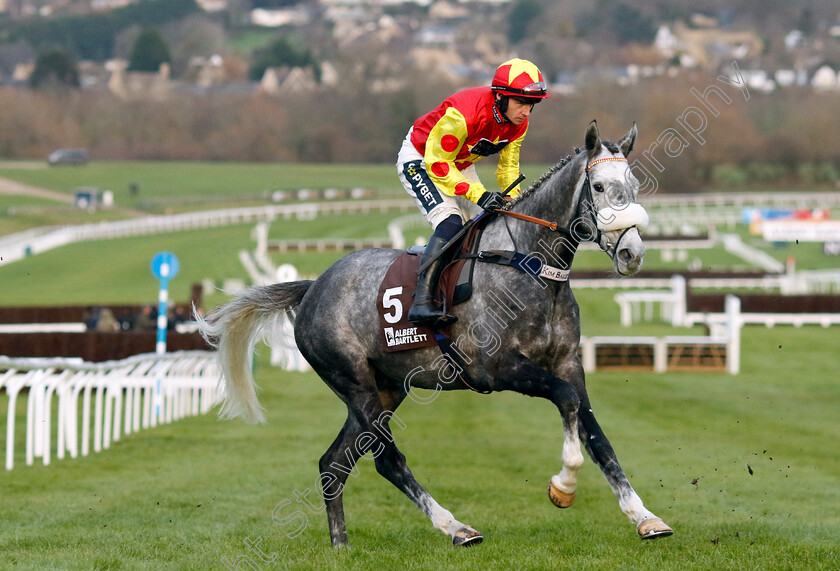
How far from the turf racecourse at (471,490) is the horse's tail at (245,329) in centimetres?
79

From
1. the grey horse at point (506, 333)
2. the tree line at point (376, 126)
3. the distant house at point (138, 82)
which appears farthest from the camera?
the distant house at point (138, 82)

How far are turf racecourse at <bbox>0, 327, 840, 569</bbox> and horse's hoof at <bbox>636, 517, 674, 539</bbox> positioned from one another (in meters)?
0.15

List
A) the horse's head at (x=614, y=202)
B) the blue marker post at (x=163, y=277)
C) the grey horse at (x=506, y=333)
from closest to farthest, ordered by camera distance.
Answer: the horse's head at (x=614, y=202) < the grey horse at (x=506, y=333) < the blue marker post at (x=163, y=277)

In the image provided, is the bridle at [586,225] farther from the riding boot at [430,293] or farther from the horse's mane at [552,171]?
the riding boot at [430,293]

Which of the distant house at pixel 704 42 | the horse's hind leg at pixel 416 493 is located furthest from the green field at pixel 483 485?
the distant house at pixel 704 42

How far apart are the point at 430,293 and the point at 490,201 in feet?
1.94

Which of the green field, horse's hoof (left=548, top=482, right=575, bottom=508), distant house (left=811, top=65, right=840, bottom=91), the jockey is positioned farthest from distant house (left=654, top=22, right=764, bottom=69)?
horse's hoof (left=548, top=482, right=575, bottom=508)

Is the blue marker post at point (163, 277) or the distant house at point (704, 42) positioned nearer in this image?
the blue marker post at point (163, 277)

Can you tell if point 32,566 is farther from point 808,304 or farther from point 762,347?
point 808,304

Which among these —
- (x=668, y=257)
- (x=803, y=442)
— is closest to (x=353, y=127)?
(x=668, y=257)

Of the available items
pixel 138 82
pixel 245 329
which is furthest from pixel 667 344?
pixel 138 82

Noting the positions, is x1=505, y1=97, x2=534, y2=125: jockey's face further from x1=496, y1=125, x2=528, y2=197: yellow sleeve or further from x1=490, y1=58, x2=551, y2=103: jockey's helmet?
x1=496, y1=125, x2=528, y2=197: yellow sleeve

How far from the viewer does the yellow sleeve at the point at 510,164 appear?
6.77 metres

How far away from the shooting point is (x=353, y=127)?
84875 millimetres
